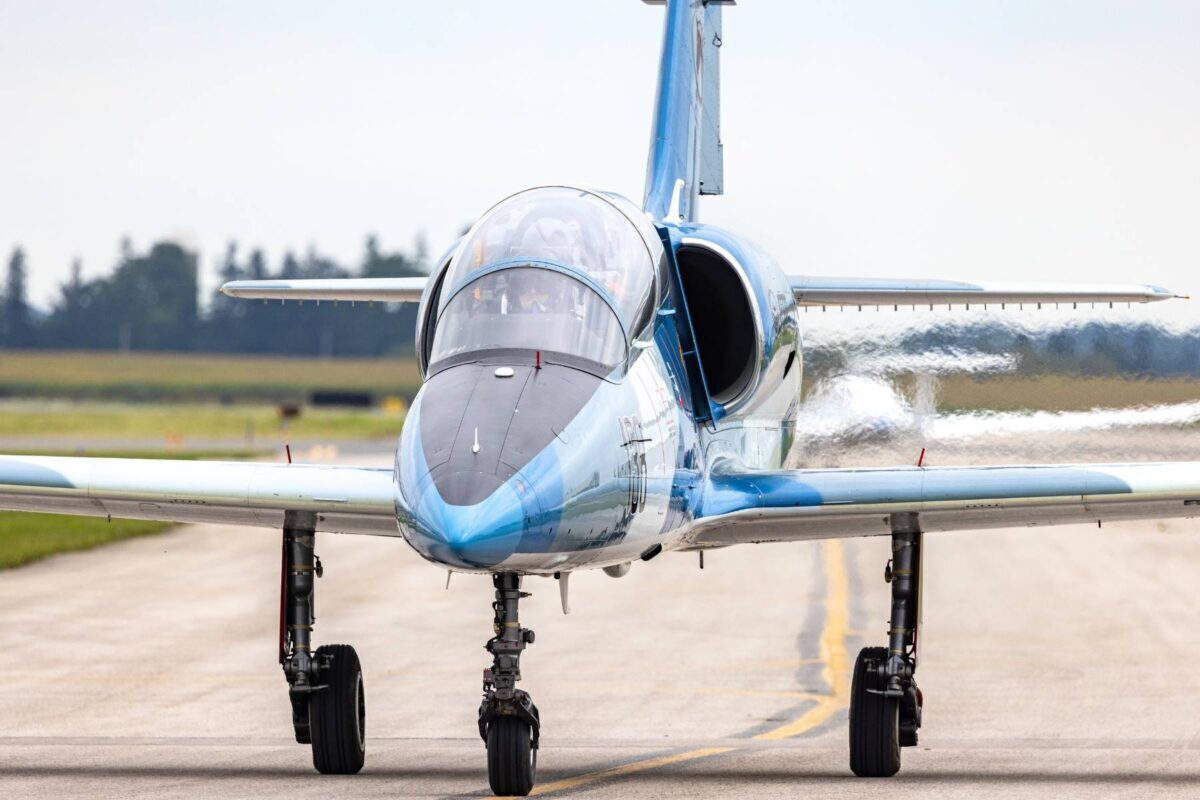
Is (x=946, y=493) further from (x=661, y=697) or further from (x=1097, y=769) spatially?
(x=661, y=697)

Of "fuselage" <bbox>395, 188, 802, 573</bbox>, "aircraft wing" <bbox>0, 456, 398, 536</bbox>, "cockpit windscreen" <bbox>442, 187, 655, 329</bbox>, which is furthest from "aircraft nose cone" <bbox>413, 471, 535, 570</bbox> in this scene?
"aircraft wing" <bbox>0, 456, 398, 536</bbox>

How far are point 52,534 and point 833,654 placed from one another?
63.4ft

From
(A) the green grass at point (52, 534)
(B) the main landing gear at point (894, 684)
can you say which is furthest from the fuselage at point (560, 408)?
(A) the green grass at point (52, 534)

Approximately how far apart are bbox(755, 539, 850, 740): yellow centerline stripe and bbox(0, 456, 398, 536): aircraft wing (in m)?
5.05

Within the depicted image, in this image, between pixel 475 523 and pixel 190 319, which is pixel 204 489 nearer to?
pixel 475 523

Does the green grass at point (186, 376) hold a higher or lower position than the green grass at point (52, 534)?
higher

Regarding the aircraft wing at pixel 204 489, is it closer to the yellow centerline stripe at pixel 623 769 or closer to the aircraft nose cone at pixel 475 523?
the yellow centerline stripe at pixel 623 769

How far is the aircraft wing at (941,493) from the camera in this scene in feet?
46.1

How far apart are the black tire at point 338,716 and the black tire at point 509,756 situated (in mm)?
2590

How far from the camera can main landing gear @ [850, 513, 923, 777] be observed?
569 inches

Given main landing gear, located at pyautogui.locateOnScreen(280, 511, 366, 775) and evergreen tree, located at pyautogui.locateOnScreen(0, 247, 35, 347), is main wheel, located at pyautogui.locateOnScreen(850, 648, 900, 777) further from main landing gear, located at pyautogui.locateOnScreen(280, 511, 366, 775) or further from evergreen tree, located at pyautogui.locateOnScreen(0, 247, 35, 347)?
evergreen tree, located at pyautogui.locateOnScreen(0, 247, 35, 347)

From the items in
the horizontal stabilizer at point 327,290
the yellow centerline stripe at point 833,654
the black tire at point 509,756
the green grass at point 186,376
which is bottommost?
the yellow centerline stripe at point 833,654

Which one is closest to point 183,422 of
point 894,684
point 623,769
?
point 623,769

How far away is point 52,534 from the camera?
39.2 metres
